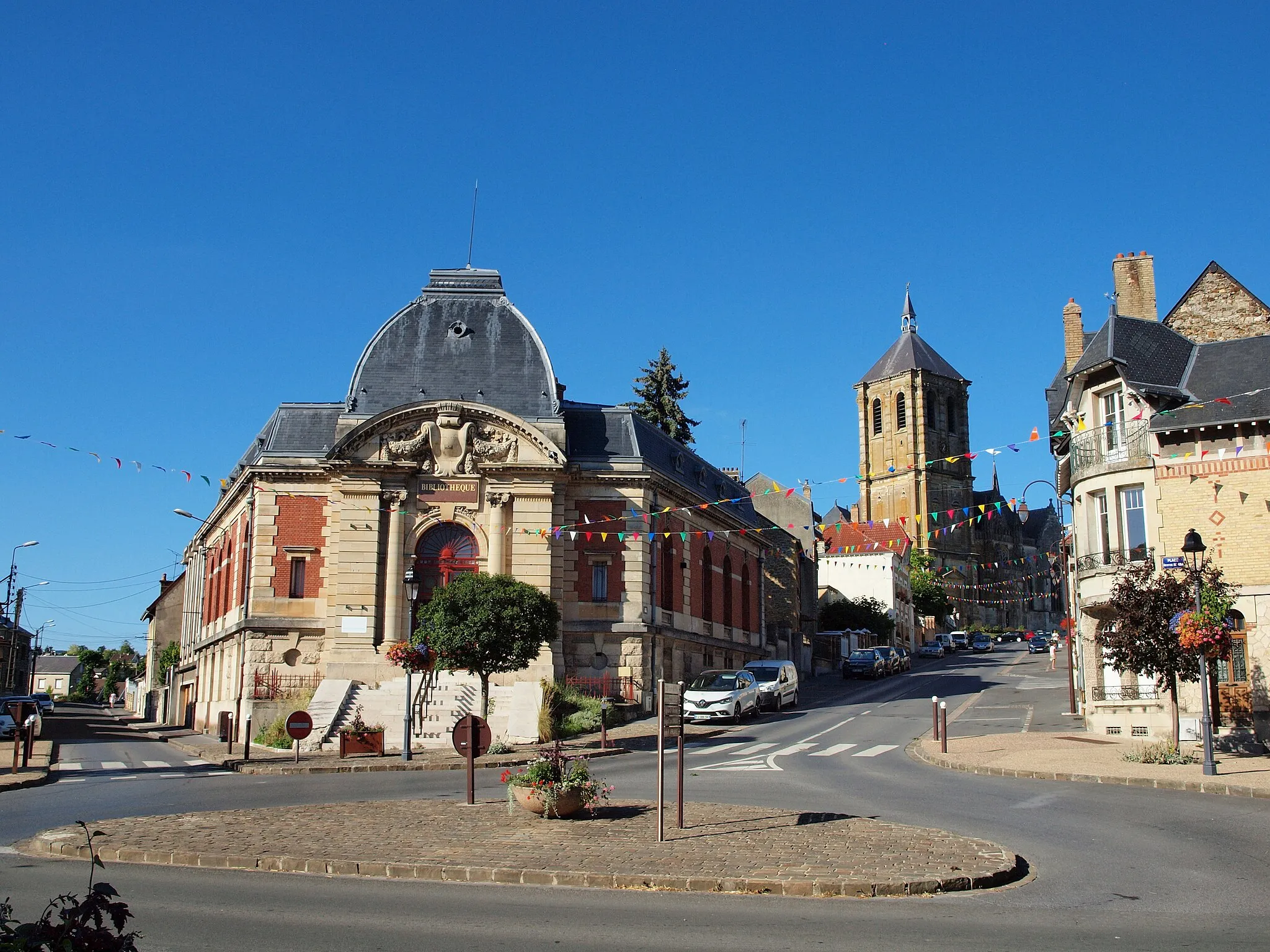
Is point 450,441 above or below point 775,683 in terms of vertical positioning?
above

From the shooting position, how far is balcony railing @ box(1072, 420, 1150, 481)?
28359 mm

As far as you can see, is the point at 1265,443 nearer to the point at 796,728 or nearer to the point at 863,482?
the point at 796,728

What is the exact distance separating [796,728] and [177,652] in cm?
3690

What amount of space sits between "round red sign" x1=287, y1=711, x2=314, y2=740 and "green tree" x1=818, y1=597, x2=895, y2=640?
51167mm

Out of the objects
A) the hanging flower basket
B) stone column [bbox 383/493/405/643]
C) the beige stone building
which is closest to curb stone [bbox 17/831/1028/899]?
the hanging flower basket

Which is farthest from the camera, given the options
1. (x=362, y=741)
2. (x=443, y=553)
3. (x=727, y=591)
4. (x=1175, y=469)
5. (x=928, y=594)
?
(x=928, y=594)

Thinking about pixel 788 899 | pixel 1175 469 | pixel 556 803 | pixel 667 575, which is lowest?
pixel 788 899

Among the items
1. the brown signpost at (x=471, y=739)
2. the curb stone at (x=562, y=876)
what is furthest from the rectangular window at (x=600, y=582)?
the curb stone at (x=562, y=876)

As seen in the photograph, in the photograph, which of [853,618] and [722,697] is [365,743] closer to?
[722,697]

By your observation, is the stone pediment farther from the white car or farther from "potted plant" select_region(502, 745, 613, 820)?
"potted plant" select_region(502, 745, 613, 820)

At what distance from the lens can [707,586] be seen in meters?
44.3

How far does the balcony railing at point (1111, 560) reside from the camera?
27.9 meters

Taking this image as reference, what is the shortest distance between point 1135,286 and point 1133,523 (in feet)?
26.3

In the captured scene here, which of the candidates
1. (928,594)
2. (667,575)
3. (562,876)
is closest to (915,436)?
(928,594)
